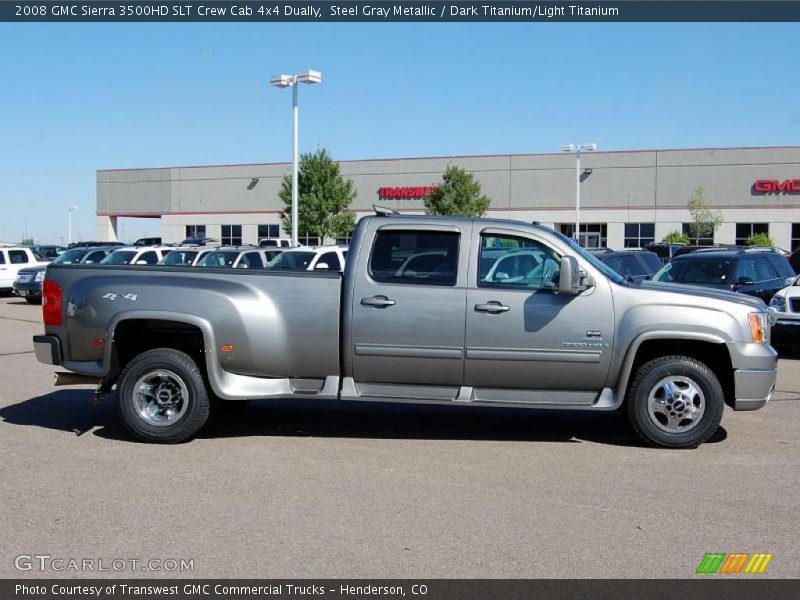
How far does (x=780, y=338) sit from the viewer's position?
44.1ft

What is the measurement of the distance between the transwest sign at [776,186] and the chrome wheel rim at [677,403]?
4608 centimetres

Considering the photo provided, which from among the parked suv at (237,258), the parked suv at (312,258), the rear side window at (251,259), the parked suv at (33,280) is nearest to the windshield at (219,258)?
the parked suv at (237,258)

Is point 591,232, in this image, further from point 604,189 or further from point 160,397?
point 160,397

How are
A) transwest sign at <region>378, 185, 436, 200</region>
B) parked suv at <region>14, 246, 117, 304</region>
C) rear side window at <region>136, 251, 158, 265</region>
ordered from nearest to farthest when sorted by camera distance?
rear side window at <region>136, 251, 158, 265</region> → parked suv at <region>14, 246, 117, 304</region> → transwest sign at <region>378, 185, 436, 200</region>

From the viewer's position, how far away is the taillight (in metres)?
7.91

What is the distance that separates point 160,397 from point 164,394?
0.04 metres

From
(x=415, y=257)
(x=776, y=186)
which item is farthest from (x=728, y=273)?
(x=776, y=186)

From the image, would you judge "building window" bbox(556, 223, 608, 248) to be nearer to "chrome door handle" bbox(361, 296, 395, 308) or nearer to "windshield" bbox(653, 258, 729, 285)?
"windshield" bbox(653, 258, 729, 285)

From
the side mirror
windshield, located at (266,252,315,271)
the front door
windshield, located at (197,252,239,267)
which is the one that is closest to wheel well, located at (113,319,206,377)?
the front door

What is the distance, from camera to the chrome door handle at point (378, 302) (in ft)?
24.7

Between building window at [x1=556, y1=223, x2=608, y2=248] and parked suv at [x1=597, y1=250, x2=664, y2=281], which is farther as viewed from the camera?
building window at [x1=556, y1=223, x2=608, y2=248]

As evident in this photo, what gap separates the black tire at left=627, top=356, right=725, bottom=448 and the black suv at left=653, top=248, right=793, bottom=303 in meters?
7.52

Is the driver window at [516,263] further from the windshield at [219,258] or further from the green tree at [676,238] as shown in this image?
the green tree at [676,238]

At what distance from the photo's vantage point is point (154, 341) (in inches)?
320
